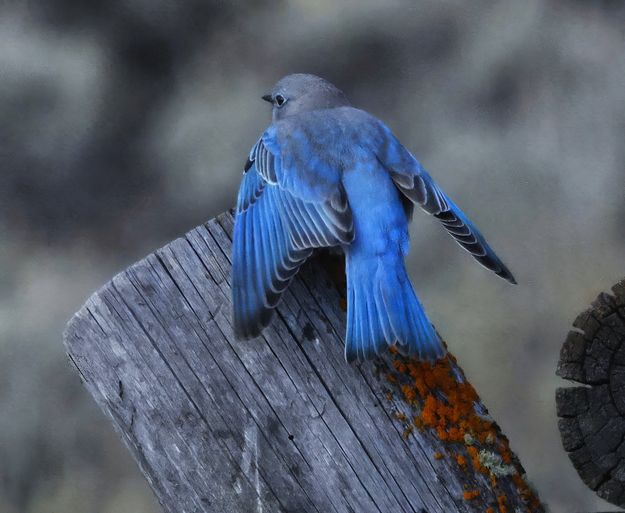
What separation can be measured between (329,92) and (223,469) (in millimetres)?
1627

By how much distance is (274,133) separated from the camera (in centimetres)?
328

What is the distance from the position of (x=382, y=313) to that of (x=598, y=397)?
549mm

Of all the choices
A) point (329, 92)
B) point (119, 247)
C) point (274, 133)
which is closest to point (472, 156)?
point (119, 247)

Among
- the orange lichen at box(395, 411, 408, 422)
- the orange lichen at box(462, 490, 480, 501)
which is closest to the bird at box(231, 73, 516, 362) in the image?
the orange lichen at box(395, 411, 408, 422)

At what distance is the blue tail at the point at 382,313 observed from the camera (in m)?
2.55

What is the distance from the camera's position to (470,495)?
251 centimetres

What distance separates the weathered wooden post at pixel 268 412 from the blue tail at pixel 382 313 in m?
0.05

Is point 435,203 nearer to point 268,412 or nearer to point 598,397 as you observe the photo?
point 598,397

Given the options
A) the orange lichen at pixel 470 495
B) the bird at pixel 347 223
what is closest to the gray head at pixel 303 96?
the bird at pixel 347 223

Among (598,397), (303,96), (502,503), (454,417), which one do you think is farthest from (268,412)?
(303,96)

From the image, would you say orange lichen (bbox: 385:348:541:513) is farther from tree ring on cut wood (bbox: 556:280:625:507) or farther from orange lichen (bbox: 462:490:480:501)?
tree ring on cut wood (bbox: 556:280:625:507)

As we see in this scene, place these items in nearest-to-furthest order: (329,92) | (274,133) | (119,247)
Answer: (274,133) → (329,92) → (119,247)

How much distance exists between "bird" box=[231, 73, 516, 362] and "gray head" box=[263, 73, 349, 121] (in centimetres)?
36

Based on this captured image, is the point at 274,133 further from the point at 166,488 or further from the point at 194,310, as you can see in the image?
the point at 166,488
